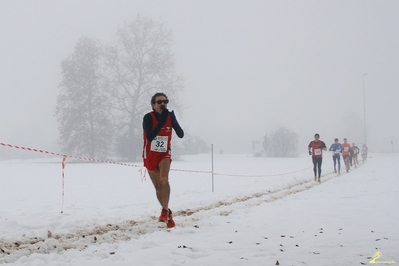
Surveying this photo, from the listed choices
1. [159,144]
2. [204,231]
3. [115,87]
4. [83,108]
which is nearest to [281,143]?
[115,87]

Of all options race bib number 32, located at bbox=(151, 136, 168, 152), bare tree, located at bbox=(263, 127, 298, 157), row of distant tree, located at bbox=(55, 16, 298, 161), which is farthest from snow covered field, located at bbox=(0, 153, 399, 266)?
bare tree, located at bbox=(263, 127, 298, 157)

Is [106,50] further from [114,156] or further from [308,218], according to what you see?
[308,218]

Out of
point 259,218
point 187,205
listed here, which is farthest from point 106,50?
point 259,218

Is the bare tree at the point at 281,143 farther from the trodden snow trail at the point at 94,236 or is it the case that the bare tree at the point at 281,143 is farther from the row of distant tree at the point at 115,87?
the trodden snow trail at the point at 94,236

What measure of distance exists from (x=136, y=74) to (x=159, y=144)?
29.6m

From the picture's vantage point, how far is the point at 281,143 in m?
70.8

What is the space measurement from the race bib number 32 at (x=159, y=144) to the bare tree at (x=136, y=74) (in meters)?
27.5

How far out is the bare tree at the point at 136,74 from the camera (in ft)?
109

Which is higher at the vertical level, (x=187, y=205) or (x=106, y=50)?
(x=106, y=50)

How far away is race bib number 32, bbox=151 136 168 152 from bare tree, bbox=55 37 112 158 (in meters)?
27.7

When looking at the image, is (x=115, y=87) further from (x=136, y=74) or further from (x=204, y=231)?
(x=204, y=231)

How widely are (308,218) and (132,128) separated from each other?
28.2m

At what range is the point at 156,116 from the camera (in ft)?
18.6

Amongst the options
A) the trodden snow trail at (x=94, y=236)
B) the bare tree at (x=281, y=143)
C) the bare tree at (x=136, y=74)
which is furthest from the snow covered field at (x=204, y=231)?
the bare tree at (x=281, y=143)
